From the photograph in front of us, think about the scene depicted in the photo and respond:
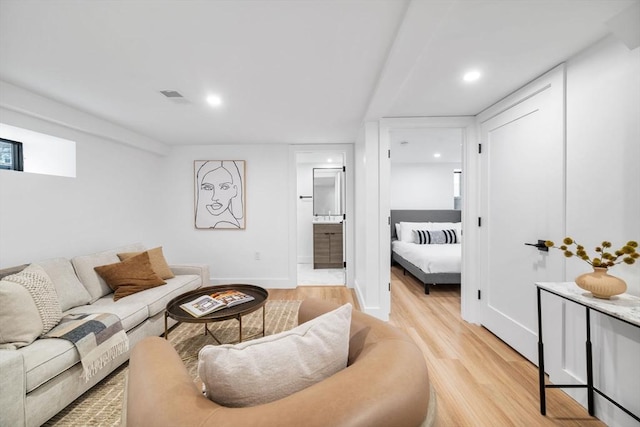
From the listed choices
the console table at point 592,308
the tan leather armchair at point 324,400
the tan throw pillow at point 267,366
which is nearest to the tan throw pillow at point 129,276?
the tan leather armchair at point 324,400

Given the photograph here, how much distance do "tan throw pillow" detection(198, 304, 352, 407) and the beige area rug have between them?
1.47 metres

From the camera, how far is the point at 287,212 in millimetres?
4215

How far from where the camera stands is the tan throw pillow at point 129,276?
255 cm

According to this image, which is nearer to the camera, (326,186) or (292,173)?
(292,173)

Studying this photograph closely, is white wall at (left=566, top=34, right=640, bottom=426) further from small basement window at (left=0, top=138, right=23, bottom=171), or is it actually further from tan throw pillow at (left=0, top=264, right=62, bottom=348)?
small basement window at (left=0, top=138, right=23, bottom=171)

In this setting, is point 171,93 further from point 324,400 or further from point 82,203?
point 324,400

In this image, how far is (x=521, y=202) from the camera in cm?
225

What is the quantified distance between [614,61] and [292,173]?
341 centimetres

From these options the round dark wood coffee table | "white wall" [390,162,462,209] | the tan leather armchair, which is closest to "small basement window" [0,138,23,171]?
the round dark wood coffee table

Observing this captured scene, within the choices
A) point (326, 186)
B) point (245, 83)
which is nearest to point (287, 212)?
point (326, 186)

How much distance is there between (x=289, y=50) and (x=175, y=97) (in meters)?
1.30

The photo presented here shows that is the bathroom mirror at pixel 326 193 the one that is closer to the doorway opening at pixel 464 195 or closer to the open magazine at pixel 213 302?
the doorway opening at pixel 464 195

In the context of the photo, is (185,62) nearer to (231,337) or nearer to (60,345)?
(60,345)

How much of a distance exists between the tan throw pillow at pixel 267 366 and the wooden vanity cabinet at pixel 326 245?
4.67 metres
